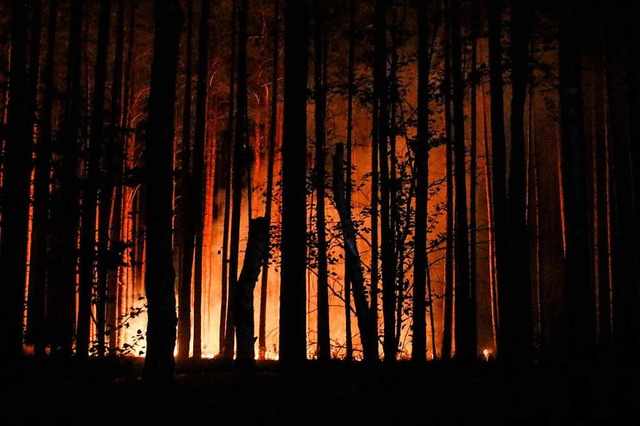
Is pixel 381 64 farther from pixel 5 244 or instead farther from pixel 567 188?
pixel 5 244

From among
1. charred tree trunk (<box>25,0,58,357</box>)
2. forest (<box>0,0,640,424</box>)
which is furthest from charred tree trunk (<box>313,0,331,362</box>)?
charred tree trunk (<box>25,0,58,357</box>)

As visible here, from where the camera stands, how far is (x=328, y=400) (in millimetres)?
6453

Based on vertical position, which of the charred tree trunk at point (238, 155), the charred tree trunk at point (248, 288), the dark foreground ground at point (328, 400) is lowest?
the dark foreground ground at point (328, 400)

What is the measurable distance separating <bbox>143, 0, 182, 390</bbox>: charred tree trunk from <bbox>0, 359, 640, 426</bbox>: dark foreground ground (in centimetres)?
35

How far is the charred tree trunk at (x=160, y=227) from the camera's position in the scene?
20.2ft

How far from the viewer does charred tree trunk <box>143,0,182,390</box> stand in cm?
616

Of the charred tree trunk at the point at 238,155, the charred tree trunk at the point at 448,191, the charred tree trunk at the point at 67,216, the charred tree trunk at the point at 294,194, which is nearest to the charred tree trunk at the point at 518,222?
the charred tree trunk at the point at 294,194

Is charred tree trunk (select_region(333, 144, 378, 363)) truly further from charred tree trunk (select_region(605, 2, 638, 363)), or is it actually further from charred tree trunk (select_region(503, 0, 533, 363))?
charred tree trunk (select_region(605, 2, 638, 363))

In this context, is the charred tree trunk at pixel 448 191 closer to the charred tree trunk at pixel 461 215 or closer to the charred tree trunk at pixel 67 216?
the charred tree trunk at pixel 461 215

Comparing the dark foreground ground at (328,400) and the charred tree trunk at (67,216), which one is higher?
the charred tree trunk at (67,216)

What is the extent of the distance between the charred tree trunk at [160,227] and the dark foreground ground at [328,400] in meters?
0.35

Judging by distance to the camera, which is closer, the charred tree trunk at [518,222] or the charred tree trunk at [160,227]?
the charred tree trunk at [160,227]

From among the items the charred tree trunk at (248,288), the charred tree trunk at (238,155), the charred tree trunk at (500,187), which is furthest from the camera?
the charred tree trunk at (238,155)

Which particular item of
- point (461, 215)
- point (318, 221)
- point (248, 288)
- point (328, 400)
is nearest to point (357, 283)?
point (328, 400)
